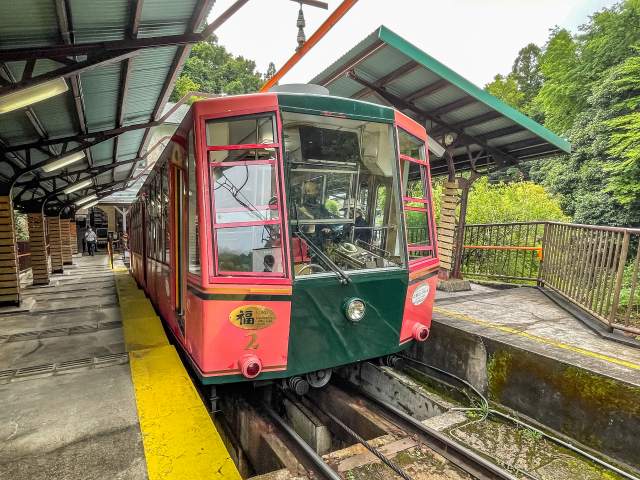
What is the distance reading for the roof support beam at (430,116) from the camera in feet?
21.5

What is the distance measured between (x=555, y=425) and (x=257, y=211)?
10.4 ft

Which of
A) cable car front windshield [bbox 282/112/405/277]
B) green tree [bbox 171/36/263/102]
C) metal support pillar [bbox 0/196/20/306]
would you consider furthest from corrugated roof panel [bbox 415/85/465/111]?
green tree [bbox 171/36/263/102]

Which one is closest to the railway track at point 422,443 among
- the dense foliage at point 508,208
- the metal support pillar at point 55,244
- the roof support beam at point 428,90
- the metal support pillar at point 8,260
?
the roof support beam at point 428,90

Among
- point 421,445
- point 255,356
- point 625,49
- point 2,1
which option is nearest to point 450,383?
point 421,445

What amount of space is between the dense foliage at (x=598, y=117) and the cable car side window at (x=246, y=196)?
1799cm

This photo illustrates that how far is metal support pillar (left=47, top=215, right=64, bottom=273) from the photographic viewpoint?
14.0 m

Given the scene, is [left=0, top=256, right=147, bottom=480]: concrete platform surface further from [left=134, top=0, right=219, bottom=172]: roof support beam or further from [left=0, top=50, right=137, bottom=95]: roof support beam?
[left=134, top=0, right=219, bottom=172]: roof support beam

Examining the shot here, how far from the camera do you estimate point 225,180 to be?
314 cm

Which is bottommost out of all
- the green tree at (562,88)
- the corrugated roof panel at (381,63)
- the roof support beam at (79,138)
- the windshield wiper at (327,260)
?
the windshield wiper at (327,260)

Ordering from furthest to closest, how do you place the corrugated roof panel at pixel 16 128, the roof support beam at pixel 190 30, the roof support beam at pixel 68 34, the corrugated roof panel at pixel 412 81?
the corrugated roof panel at pixel 412 81
the corrugated roof panel at pixel 16 128
the roof support beam at pixel 190 30
the roof support beam at pixel 68 34

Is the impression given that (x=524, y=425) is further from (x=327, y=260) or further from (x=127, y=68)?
(x=127, y=68)

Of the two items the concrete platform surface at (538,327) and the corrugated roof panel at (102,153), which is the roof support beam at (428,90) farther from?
the corrugated roof panel at (102,153)

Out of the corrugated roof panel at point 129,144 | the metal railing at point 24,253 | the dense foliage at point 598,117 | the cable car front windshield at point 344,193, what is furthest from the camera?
the dense foliage at point 598,117

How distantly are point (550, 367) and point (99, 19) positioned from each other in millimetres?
5452
